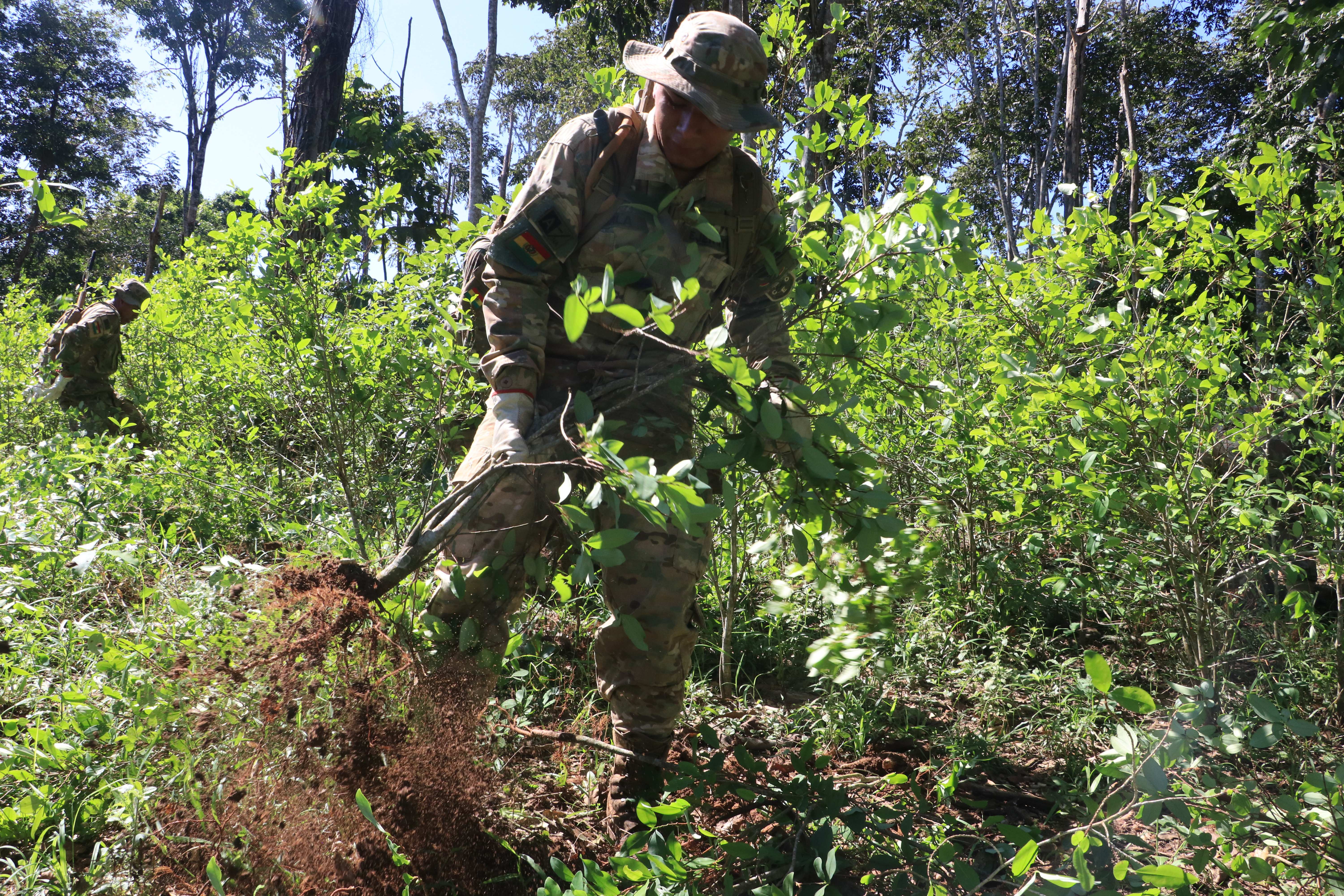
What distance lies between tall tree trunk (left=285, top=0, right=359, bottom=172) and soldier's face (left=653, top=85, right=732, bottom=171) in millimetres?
4227

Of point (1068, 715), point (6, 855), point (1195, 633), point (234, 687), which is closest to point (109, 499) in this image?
point (6, 855)

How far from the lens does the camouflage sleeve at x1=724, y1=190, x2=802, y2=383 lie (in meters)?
2.26

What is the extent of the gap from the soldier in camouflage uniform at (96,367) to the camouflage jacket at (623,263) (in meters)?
5.15

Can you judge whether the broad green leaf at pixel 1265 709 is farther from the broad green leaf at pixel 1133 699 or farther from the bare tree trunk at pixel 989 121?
the bare tree trunk at pixel 989 121

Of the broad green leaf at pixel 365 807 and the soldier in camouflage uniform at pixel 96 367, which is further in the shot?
the soldier in camouflage uniform at pixel 96 367

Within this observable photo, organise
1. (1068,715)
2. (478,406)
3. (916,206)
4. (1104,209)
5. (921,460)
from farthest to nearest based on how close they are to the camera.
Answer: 1. (921,460)
2. (1104,209)
3. (1068,715)
4. (478,406)
5. (916,206)

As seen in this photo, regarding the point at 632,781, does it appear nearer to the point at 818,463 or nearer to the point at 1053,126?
the point at 818,463

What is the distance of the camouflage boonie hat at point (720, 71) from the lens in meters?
2.02

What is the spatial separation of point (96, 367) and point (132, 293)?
703mm

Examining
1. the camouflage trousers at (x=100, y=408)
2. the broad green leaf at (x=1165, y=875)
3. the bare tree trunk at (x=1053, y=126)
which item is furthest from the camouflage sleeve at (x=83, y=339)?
the bare tree trunk at (x=1053, y=126)

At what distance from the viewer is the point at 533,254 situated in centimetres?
212

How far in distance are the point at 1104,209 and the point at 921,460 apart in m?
1.21

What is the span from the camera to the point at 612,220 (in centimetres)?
224

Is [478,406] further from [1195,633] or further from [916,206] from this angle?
[1195,633]
